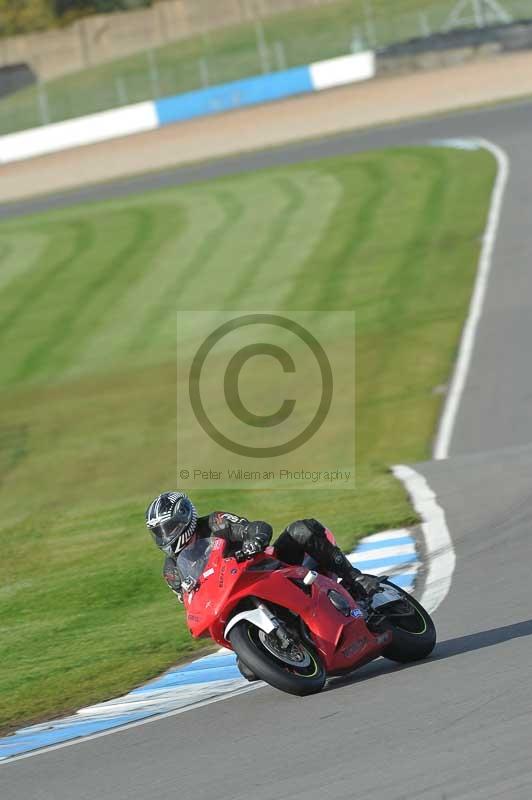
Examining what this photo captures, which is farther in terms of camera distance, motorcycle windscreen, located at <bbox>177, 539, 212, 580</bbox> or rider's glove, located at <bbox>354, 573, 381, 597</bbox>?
rider's glove, located at <bbox>354, 573, 381, 597</bbox>

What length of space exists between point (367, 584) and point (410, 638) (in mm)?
413

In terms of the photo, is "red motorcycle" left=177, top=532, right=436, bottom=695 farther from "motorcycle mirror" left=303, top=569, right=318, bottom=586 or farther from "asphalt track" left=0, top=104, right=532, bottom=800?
"asphalt track" left=0, top=104, right=532, bottom=800

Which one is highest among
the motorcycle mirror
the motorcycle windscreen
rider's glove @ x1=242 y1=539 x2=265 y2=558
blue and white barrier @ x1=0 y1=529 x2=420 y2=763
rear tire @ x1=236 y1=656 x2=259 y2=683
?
rider's glove @ x1=242 y1=539 x2=265 y2=558

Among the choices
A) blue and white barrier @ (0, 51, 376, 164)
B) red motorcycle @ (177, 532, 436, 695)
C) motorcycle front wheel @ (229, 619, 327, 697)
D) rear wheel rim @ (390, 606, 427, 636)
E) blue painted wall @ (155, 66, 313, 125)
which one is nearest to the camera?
motorcycle front wheel @ (229, 619, 327, 697)

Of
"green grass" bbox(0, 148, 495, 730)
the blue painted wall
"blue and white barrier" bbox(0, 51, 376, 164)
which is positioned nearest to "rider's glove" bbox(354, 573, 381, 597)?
"green grass" bbox(0, 148, 495, 730)

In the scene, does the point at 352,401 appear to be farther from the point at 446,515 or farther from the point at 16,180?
the point at 16,180

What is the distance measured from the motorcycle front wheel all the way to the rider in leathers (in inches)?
18.9

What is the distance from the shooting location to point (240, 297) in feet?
92.5

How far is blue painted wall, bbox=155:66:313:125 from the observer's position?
169 ft

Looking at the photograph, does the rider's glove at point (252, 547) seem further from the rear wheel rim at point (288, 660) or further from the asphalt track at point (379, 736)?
the asphalt track at point (379, 736)

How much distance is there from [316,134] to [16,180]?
11678 millimetres

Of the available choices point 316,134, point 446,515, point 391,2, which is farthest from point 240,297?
point 391,2

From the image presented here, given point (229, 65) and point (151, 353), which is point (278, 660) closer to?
point (151, 353)

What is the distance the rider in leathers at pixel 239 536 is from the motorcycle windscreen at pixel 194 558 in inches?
1.4
